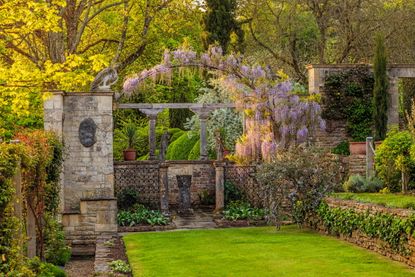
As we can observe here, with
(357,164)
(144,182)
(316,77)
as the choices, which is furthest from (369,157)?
(144,182)

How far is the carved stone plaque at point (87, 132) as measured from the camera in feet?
60.3

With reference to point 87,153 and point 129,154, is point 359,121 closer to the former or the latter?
point 129,154

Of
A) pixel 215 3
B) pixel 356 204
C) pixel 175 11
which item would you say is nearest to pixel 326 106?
pixel 215 3

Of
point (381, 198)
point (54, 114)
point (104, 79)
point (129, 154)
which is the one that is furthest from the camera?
point (129, 154)

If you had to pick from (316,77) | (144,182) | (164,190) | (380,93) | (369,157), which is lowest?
(164,190)

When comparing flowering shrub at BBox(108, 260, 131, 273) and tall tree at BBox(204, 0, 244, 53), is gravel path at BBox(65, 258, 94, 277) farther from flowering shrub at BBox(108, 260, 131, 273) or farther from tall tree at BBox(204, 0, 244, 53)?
tall tree at BBox(204, 0, 244, 53)

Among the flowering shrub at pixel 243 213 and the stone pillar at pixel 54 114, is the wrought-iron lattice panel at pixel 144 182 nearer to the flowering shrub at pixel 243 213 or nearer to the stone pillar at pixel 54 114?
the flowering shrub at pixel 243 213

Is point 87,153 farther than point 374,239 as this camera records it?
Yes

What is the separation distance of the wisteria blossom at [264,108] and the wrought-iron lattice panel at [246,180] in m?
0.68

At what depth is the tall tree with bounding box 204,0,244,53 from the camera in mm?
28656

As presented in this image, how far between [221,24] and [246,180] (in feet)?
28.3

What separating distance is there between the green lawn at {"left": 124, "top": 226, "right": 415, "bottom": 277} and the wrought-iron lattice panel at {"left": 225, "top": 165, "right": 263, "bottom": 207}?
3504mm

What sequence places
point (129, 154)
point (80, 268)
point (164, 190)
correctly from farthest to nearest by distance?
point (129, 154)
point (164, 190)
point (80, 268)

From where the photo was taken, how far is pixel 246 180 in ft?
71.1
